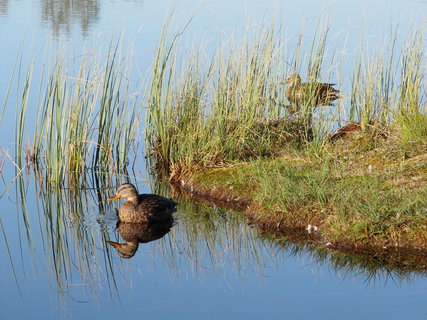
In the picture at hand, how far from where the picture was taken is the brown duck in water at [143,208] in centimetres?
836

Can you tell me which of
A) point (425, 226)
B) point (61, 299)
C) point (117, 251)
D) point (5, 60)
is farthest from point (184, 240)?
point (5, 60)

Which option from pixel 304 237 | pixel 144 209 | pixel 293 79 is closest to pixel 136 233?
pixel 144 209

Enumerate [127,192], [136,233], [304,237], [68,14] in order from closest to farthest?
[304,237] → [136,233] → [127,192] → [68,14]

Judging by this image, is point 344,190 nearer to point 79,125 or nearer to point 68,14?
point 79,125

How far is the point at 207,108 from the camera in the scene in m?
9.95

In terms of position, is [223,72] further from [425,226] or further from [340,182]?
[425,226]

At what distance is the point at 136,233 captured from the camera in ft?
26.8

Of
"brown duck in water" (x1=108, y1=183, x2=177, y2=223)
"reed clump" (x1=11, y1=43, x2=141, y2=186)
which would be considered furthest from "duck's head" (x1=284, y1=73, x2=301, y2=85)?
"brown duck in water" (x1=108, y1=183, x2=177, y2=223)

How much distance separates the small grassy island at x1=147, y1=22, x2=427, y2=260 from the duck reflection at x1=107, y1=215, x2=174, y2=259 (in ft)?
2.71

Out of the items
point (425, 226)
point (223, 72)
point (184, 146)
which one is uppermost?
point (223, 72)

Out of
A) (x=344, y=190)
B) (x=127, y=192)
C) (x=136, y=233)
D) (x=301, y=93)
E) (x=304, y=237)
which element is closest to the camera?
(x=304, y=237)

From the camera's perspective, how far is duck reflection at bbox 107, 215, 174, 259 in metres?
7.62

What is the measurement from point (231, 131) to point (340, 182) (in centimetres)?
193

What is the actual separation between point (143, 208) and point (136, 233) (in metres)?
0.31
